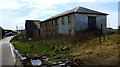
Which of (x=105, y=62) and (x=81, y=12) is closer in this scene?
(x=105, y=62)

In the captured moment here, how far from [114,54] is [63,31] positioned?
28959 mm

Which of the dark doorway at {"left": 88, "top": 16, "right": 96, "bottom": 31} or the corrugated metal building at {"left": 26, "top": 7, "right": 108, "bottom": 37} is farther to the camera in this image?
the dark doorway at {"left": 88, "top": 16, "right": 96, "bottom": 31}

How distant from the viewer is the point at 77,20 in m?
37.5

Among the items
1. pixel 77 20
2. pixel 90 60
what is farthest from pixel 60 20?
pixel 90 60

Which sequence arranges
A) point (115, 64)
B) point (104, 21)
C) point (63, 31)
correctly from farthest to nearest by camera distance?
point (63, 31) < point (104, 21) < point (115, 64)

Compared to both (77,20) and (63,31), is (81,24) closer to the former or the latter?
(77,20)

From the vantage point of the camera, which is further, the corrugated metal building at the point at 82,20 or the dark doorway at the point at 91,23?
the dark doorway at the point at 91,23

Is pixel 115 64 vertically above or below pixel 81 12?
below

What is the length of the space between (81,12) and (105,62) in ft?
82.9

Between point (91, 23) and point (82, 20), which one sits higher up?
point (82, 20)

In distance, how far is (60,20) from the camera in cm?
4378

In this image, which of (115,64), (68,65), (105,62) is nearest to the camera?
(115,64)

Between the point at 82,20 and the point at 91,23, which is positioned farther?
the point at 91,23

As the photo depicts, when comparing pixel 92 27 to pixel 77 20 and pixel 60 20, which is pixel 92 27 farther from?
pixel 60 20
